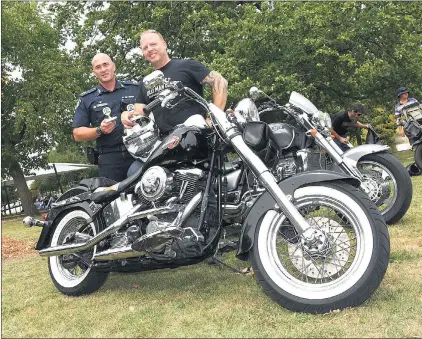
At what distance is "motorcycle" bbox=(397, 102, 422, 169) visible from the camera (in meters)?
9.38

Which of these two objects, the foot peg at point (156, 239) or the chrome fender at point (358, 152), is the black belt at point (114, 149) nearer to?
the foot peg at point (156, 239)

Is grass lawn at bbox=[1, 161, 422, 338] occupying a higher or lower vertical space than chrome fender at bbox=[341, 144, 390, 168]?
lower

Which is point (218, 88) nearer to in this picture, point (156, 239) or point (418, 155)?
point (156, 239)

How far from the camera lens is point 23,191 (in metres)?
22.0

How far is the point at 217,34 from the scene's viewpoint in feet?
59.6

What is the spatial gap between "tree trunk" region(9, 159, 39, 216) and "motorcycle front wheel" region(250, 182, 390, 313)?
2014 cm

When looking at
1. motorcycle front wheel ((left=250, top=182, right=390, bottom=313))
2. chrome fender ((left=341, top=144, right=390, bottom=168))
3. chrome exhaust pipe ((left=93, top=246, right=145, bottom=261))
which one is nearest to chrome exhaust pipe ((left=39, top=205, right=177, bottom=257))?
chrome exhaust pipe ((left=93, top=246, right=145, bottom=261))

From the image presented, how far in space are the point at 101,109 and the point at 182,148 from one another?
181 cm

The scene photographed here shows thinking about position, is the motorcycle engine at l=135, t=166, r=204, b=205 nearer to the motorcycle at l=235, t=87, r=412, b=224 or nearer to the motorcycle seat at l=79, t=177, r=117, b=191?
the motorcycle seat at l=79, t=177, r=117, b=191

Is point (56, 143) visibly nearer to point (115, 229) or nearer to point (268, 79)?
point (268, 79)

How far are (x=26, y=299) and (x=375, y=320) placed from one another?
9.19 ft

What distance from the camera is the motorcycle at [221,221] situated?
114 inches

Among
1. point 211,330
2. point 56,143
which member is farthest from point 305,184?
point 56,143

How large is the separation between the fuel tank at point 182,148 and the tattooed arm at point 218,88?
48 centimetres
